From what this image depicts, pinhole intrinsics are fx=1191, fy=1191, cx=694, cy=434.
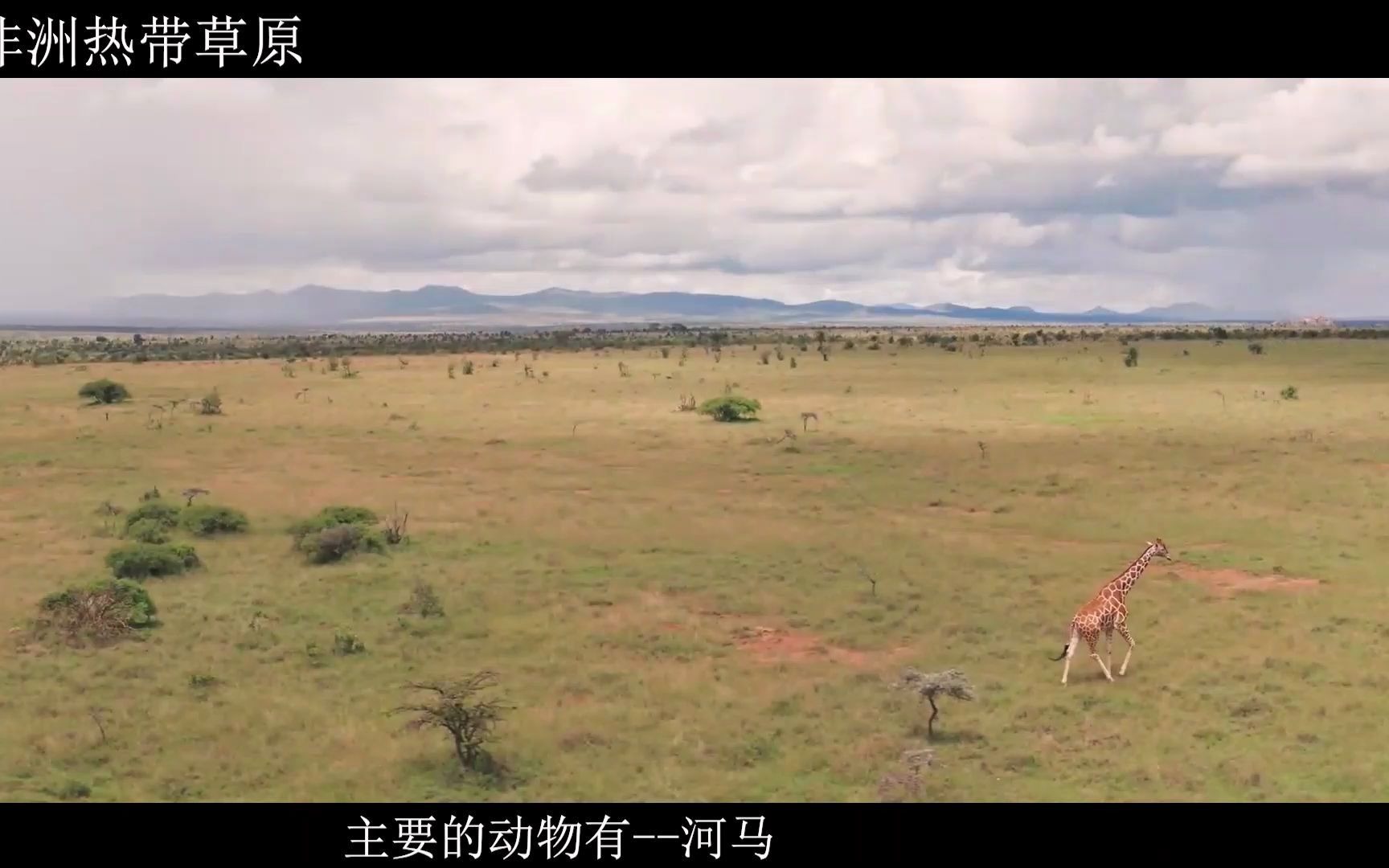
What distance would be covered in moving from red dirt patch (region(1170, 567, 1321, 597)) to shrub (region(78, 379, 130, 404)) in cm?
4291

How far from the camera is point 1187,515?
2556cm

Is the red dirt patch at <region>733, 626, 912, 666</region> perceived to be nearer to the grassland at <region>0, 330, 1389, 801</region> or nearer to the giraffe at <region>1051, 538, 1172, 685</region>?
the grassland at <region>0, 330, 1389, 801</region>

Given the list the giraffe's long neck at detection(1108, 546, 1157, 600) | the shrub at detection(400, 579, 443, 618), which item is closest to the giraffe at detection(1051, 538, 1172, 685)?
the giraffe's long neck at detection(1108, 546, 1157, 600)

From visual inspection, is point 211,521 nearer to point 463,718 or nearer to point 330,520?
point 330,520

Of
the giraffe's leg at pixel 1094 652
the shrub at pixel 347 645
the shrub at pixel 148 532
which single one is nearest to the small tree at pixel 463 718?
the shrub at pixel 347 645

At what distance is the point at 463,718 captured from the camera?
13000 millimetres

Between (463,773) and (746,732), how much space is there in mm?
3194

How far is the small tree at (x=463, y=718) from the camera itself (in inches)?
505

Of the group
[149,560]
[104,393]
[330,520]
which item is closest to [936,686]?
[149,560]

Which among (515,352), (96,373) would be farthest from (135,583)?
(515,352)

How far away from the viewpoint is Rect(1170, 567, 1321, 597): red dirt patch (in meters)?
19.6

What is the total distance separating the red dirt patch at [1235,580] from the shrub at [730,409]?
22.5 meters

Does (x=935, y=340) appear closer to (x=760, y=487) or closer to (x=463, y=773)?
(x=760, y=487)

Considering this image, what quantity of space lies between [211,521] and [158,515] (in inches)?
51.4
